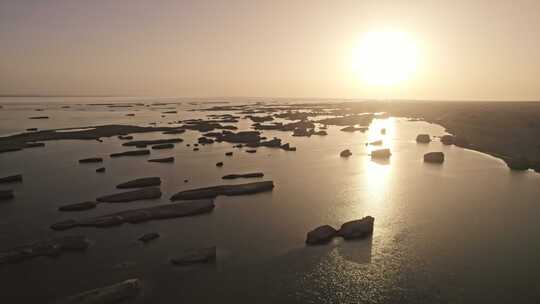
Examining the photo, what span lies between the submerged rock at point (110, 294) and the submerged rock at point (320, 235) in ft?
41.3

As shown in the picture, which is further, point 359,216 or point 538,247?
point 359,216

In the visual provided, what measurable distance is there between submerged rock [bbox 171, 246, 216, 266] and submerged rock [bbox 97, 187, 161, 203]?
14.3 m

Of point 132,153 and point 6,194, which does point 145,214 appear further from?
point 132,153

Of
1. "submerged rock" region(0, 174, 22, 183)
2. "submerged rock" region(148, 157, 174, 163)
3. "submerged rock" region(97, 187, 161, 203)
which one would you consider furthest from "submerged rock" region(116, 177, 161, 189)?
"submerged rock" region(0, 174, 22, 183)

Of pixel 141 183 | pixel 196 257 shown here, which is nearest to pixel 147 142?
pixel 141 183

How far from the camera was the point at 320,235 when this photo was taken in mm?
26828

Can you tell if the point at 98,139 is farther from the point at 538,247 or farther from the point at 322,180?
the point at 538,247

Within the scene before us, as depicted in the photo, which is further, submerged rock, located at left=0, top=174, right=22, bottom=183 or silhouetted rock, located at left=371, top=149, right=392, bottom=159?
silhouetted rock, located at left=371, top=149, right=392, bottom=159

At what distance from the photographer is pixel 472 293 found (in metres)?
20.4

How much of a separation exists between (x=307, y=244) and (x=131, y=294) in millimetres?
12811

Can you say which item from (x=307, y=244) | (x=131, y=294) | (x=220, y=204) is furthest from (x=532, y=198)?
(x=131, y=294)

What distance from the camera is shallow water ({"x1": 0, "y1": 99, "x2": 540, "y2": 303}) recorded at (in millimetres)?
20641

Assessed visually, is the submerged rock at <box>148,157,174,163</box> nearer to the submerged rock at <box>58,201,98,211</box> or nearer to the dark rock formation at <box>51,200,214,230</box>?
the submerged rock at <box>58,201,98,211</box>

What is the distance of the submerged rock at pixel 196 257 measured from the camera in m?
23.3
